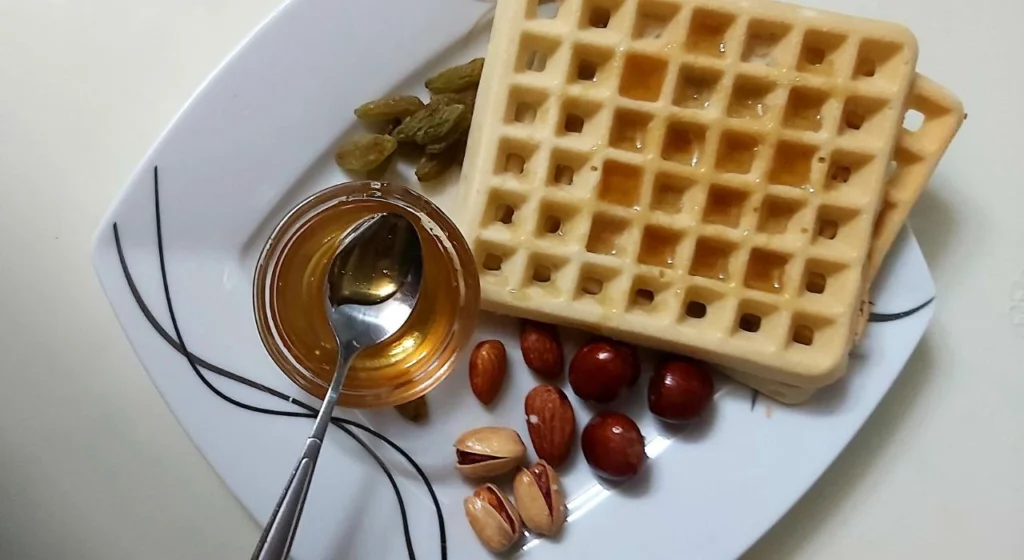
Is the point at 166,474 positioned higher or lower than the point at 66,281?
lower

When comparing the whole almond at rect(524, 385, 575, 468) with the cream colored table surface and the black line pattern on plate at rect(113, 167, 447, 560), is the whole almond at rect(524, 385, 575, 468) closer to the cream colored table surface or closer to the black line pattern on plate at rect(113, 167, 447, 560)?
the black line pattern on plate at rect(113, 167, 447, 560)

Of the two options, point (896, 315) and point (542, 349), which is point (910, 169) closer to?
point (896, 315)

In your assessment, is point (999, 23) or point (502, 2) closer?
point (502, 2)

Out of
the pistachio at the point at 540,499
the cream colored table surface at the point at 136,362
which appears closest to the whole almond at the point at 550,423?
the pistachio at the point at 540,499

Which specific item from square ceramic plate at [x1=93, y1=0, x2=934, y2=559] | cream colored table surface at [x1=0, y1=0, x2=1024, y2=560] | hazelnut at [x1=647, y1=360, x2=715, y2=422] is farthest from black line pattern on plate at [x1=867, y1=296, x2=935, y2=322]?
hazelnut at [x1=647, y1=360, x2=715, y2=422]

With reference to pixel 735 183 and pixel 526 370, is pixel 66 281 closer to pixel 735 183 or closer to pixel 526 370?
pixel 526 370

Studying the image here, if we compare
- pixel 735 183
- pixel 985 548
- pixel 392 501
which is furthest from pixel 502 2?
pixel 985 548

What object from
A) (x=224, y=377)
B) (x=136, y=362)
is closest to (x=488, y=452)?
(x=224, y=377)
